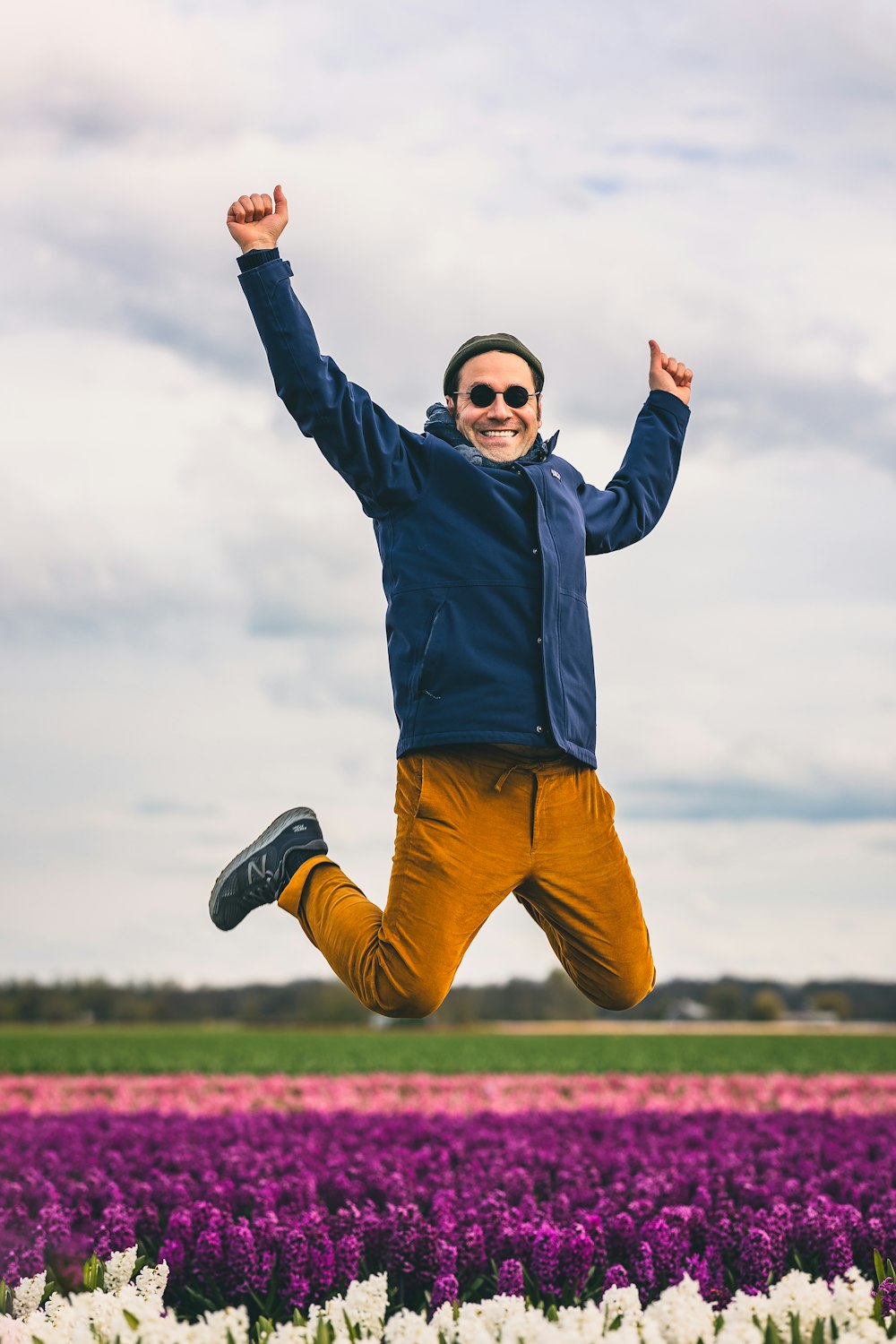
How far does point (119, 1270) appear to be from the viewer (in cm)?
532

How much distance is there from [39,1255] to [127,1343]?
210 centimetres

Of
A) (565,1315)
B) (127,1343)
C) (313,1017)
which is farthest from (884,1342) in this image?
(313,1017)

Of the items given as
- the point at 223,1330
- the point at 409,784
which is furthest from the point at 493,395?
the point at 223,1330

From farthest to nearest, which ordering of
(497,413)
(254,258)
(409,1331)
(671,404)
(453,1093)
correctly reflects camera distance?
1. (453,1093)
2. (671,404)
3. (497,413)
4. (254,258)
5. (409,1331)

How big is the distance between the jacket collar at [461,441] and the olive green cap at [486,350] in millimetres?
106

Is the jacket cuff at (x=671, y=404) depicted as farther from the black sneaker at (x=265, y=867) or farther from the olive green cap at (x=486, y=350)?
the black sneaker at (x=265, y=867)

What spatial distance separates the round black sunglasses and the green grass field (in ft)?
58.9

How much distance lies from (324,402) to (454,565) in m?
0.67

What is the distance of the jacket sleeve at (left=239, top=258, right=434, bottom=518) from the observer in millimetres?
4566

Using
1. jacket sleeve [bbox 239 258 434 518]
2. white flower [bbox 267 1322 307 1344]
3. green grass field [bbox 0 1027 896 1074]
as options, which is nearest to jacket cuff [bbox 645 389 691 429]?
jacket sleeve [bbox 239 258 434 518]

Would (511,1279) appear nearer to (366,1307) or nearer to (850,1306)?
(366,1307)

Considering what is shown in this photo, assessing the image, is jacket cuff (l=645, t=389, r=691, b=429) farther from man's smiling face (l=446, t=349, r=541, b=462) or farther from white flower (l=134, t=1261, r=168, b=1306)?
white flower (l=134, t=1261, r=168, b=1306)

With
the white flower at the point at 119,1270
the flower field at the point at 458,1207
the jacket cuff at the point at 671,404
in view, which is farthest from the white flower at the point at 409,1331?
the jacket cuff at the point at 671,404

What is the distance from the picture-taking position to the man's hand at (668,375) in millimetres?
6051
